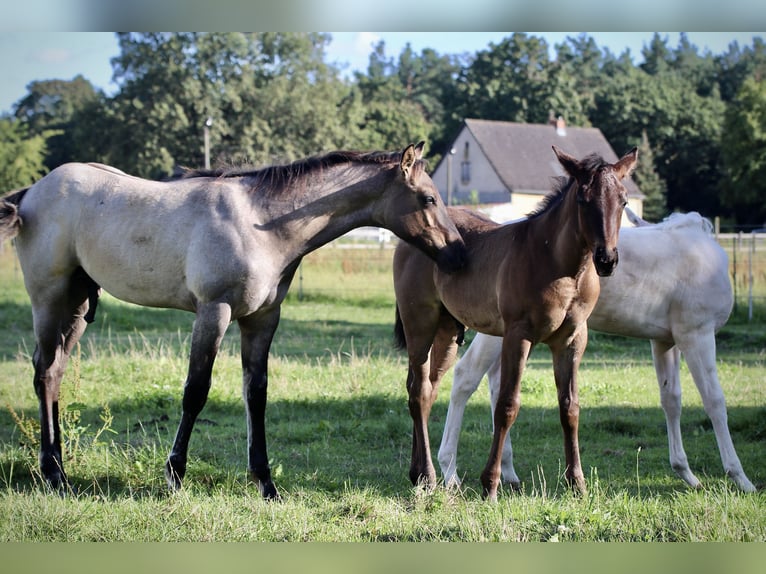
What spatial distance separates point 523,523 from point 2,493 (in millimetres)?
3256

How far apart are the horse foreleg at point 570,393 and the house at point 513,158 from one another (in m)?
33.7

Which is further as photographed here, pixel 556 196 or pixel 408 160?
pixel 556 196

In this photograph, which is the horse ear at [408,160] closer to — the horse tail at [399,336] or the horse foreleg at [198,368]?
the horse foreleg at [198,368]

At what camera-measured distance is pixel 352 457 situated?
6.48 metres

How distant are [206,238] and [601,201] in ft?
7.92

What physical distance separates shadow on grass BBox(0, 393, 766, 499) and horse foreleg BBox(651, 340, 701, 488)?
115mm

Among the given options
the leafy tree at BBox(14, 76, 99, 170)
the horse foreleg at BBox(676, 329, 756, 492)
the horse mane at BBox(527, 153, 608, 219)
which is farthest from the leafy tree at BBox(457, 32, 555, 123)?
the horse mane at BBox(527, 153, 608, 219)

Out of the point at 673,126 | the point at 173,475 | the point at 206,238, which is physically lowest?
the point at 173,475

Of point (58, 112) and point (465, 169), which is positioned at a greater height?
point (58, 112)

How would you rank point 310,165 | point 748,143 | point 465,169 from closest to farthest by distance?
1. point 310,165
2. point 748,143
3. point 465,169

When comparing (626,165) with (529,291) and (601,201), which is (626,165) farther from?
(529,291)

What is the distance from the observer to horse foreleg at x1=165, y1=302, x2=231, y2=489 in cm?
500

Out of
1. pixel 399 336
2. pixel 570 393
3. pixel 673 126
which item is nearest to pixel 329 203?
pixel 399 336

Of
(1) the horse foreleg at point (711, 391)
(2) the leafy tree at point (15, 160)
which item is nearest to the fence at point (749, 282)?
(1) the horse foreleg at point (711, 391)
